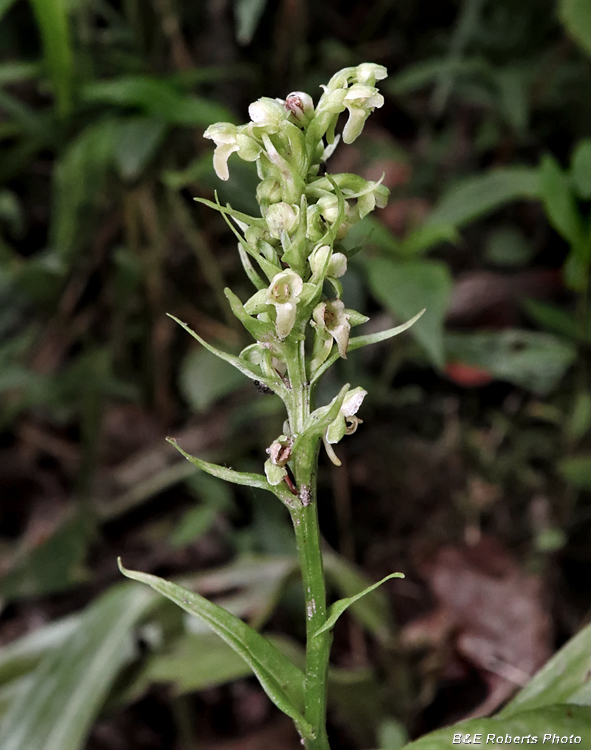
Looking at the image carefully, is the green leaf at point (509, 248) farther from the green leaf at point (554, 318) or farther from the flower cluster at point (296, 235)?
the flower cluster at point (296, 235)

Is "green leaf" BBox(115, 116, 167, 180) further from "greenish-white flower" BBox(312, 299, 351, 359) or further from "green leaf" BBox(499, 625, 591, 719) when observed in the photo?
"green leaf" BBox(499, 625, 591, 719)

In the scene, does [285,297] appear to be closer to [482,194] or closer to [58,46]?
[482,194]

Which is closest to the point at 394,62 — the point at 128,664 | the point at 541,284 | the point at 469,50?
the point at 469,50

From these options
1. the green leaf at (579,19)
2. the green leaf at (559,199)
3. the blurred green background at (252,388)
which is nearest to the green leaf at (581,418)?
the blurred green background at (252,388)

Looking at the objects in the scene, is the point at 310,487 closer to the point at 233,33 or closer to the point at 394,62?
the point at 233,33

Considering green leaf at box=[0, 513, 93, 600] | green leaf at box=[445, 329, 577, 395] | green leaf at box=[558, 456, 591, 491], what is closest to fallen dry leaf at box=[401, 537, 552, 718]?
green leaf at box=[558, 456, 591, 491]
